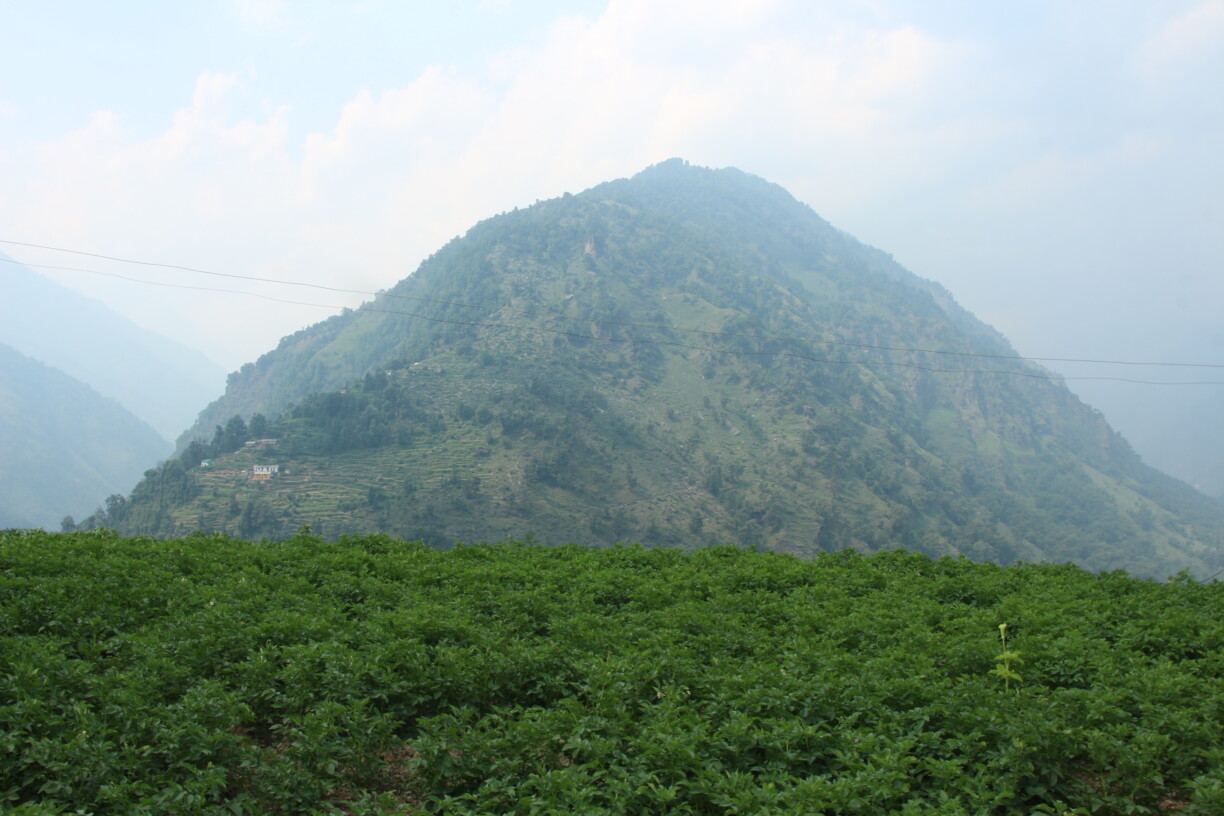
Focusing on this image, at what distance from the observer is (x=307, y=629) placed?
7516 millimetres

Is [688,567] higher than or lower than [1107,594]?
lower

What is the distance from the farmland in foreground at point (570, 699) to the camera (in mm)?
5414

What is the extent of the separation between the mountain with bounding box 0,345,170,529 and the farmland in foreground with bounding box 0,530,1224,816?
429ft

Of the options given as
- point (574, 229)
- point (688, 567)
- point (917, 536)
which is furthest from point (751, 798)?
point (574, 229)

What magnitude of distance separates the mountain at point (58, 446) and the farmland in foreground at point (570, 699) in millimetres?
130771

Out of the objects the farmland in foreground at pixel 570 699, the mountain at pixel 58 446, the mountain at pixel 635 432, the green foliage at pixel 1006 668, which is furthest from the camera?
the mountain at pixel 58 446

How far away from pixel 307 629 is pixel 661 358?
131982 millimetres

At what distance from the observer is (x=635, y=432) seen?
11225 cm

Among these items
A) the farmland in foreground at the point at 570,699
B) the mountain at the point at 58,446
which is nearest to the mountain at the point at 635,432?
the mountain at the point at 58,446

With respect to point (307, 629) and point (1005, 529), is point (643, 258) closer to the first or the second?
point (1005, 529)

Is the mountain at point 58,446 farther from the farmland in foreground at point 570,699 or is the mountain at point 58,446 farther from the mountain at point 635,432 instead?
the farmland in foreground at point 570,699

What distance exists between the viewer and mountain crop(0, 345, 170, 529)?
442ft

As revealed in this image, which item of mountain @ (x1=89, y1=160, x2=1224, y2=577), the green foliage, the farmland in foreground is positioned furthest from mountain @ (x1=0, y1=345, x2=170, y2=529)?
the green foliage

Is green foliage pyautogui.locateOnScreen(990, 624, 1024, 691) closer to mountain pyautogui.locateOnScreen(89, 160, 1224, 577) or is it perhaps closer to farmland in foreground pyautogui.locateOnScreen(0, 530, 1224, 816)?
farmland in foreground pyautogui.locateOnScreen(0, 530, 1224, 816)
